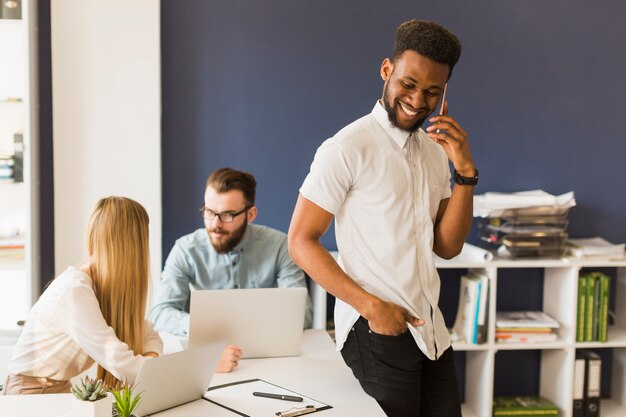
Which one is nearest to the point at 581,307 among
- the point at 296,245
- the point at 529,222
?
the point at 529,222

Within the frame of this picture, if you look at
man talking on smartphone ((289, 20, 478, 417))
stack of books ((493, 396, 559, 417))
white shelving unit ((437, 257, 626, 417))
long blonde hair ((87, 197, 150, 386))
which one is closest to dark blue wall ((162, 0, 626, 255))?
white shelving unit ((437, 257, 626, 417))

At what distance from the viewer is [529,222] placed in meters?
3.59

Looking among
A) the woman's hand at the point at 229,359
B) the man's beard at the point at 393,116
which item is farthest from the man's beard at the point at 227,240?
the man's beard at the point at 393,116

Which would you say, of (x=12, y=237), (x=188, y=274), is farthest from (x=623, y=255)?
(x=12, y=237)

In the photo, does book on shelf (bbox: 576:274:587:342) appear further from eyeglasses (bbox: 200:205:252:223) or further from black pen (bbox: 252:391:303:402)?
black pen (bbox: 252:391:303:402)

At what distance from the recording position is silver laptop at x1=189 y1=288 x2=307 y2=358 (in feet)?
7.53

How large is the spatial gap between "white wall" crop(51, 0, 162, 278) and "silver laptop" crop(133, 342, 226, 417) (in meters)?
1.62

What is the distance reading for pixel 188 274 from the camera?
3.10m

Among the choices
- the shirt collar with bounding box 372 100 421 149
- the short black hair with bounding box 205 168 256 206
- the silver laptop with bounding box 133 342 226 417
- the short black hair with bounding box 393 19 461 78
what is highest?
the short black hair with bounding box 393 19 461 78

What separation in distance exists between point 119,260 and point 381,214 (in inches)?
32.4

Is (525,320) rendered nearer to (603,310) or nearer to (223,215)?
(603,310)

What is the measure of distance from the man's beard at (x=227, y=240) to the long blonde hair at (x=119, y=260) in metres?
0.66

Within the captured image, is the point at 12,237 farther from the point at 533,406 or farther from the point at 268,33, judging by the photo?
the point at 533,406

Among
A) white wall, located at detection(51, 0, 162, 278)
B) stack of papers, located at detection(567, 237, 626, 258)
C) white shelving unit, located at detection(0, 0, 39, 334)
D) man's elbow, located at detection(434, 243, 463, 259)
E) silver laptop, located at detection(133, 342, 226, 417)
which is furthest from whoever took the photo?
stack of papers, located at detection(567, 237, 626, 258)
